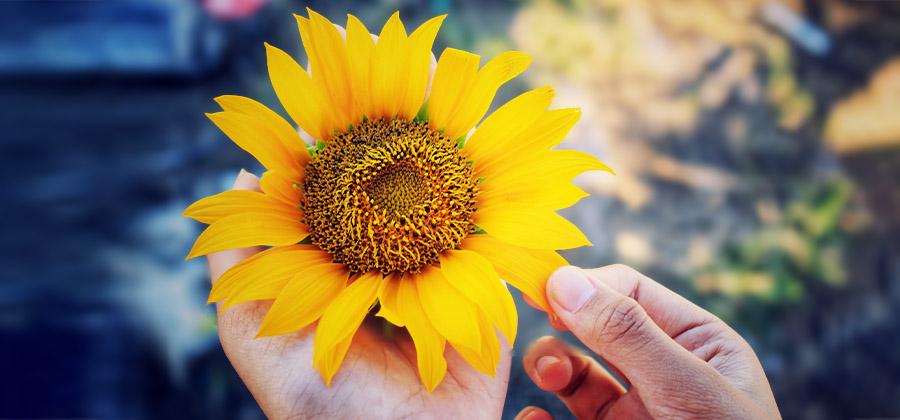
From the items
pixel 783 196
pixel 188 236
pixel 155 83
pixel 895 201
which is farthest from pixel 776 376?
pixel 155 83

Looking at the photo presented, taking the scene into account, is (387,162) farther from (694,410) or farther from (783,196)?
(783,196)

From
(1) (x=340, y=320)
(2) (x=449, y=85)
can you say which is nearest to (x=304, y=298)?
(1) (x=340, y=320)

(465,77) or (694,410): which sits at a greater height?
(465,77)

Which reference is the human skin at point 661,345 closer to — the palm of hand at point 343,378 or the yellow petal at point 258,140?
the palm of hand at point 343,378

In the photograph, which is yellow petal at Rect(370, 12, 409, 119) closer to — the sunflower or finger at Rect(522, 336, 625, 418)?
the sunflower

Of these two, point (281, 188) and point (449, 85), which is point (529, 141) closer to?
point (449, 85)

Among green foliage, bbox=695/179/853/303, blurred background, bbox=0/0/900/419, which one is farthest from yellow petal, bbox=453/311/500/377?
green foliage, bbox=695/179/853/303
